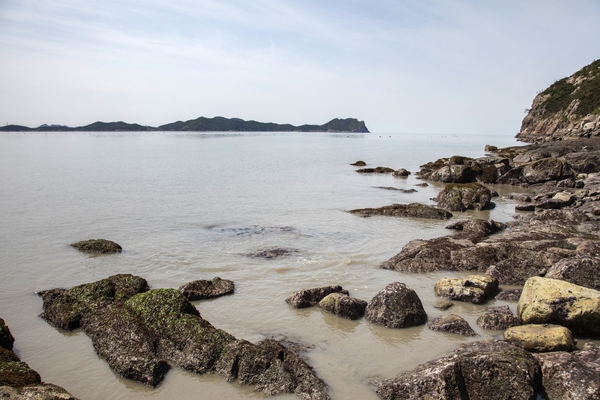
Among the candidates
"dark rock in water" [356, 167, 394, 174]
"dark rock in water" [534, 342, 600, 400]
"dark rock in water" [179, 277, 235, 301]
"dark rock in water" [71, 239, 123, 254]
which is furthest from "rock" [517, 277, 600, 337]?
"dark rock in water" [356, 167, 394, 174]

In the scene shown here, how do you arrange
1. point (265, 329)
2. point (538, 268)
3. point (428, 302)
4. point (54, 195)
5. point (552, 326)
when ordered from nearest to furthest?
point (552, 326) → point (265, 329) → point (428, 302) → point (538, 268) → point (54, 195)

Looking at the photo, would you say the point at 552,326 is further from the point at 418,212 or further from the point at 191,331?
the point at 418,212

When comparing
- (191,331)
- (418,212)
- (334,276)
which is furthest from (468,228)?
(191,331)

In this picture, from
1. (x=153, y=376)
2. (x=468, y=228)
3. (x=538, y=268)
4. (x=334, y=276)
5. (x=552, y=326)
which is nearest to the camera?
(x=153, y=376)

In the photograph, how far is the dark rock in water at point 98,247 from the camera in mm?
17766

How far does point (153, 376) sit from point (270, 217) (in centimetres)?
1697

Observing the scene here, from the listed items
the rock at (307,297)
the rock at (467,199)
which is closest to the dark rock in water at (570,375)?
the rock at (307,297)

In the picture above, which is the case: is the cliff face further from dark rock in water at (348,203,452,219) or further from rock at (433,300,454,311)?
rock at (433,300,454,311)

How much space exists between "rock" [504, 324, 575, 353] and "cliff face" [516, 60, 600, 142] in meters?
Result: 70.9

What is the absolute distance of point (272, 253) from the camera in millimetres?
17391

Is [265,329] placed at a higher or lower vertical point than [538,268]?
lower

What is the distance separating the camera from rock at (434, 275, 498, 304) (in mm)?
12258

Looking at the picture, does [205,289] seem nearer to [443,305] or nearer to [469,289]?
[443,305]

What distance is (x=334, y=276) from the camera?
49.2ft
